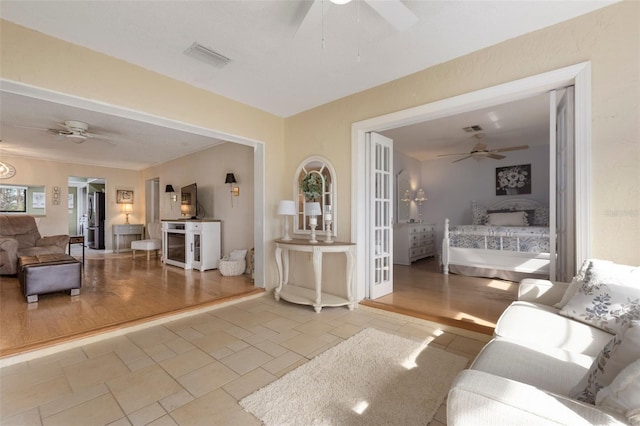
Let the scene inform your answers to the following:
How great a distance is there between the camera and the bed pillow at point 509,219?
19.0ft

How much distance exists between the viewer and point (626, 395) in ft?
2.65

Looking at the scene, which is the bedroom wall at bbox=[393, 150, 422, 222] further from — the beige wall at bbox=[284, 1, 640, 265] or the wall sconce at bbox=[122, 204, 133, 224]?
the wall sconce at bbox=[122, 204, 133, 224]

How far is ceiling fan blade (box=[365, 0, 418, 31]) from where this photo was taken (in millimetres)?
1638

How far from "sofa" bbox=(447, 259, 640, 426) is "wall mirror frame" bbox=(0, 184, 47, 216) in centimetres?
940

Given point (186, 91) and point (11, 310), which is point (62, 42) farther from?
point (11, 310)

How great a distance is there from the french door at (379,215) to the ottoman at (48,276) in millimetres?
3874

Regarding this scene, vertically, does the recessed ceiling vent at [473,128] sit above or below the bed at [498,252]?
above

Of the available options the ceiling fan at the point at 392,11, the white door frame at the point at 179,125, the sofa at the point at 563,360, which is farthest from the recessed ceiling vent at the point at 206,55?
the sofa at the point at 563,360

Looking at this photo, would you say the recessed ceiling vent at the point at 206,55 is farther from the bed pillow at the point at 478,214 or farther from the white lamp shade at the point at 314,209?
the bed pillow at the point at 478,214

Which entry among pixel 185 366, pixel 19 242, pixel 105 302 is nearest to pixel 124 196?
pixel 19 242

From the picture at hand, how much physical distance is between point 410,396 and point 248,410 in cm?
98

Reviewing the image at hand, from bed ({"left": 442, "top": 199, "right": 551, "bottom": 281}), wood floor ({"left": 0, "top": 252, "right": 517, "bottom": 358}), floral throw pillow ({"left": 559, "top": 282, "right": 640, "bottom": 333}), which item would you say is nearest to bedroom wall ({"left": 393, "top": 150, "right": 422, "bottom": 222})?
bed ({"left": 442, "top": 199, "right": 551, "bottom": 281})

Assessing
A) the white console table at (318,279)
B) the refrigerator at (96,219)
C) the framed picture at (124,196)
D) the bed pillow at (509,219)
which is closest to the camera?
the white console table at (318,279)

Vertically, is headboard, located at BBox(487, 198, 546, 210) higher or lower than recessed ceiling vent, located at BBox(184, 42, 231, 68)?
lower
